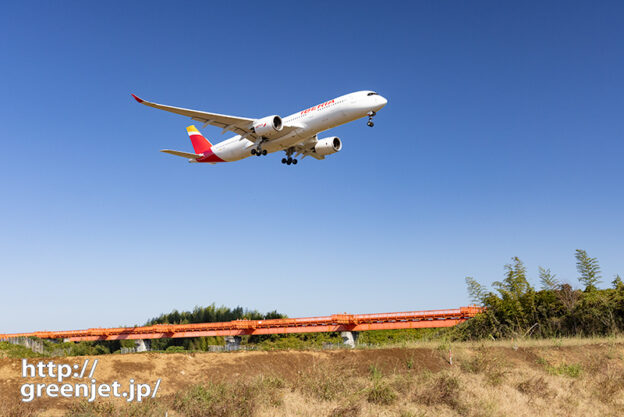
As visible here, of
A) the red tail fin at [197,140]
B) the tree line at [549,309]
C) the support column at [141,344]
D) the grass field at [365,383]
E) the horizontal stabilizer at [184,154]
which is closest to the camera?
the grass field at [365,383]

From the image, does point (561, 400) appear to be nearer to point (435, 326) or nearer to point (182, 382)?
point (182, 382)

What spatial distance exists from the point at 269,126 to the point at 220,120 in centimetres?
416

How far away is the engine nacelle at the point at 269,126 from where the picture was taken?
35500mm

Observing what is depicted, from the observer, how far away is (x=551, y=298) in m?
31.5

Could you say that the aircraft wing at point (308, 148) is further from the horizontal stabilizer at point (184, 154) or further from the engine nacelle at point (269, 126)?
the horizontal stabilizer at point (184, 154)

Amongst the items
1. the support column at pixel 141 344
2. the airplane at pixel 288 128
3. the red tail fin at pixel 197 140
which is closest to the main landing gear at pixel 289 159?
the airplane at pixel 288 128

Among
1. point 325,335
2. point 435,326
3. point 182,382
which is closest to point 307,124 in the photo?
point 435,326

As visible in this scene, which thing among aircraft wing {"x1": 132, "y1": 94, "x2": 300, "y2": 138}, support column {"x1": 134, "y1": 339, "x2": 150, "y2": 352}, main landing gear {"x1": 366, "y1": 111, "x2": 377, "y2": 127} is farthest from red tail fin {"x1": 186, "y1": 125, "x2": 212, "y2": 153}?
support column {"x1": 134, "y1": 339, "x2": 150, "y2": 352}

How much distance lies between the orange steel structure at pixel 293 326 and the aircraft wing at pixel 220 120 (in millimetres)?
18675

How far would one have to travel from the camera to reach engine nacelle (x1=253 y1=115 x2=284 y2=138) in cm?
3550

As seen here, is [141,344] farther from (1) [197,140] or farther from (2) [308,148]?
(2) [308,148]

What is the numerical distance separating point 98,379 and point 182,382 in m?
2.82

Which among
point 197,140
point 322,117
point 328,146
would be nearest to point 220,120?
point 322,117

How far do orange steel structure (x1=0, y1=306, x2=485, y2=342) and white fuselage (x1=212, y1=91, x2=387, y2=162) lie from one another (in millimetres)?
15880
